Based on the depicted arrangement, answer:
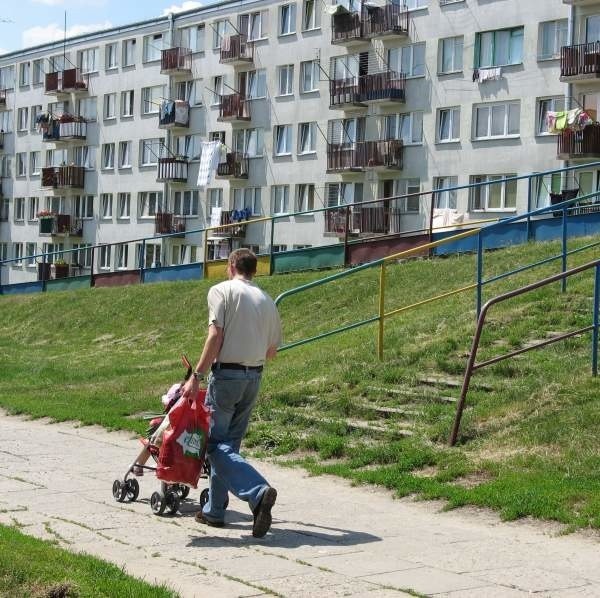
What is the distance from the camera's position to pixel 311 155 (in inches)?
2272

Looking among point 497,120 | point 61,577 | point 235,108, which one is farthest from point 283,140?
point 61,577

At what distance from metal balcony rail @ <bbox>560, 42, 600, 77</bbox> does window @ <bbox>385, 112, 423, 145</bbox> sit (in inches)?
318

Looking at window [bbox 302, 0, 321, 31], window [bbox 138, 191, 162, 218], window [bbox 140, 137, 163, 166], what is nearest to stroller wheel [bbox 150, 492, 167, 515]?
window [bbox 302, 0, 321, 31]

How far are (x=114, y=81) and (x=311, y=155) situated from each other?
1840cm

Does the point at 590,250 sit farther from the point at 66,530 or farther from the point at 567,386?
the point at 66,530

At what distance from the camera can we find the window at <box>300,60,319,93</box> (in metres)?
57.7

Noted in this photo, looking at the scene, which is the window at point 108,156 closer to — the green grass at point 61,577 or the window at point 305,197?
the window at point 305,197

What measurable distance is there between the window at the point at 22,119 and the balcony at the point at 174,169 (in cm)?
1765

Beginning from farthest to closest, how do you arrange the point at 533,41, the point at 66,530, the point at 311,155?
A: the point at 311,155, the point at 533,41, the point at 66,530

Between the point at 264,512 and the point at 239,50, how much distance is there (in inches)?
2159

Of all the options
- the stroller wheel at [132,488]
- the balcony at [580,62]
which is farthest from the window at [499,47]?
the stroller wheel at [132,488]

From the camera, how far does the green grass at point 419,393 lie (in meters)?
9.64

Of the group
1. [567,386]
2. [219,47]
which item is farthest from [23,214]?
[567,386]

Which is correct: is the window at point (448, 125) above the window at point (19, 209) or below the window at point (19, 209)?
above
